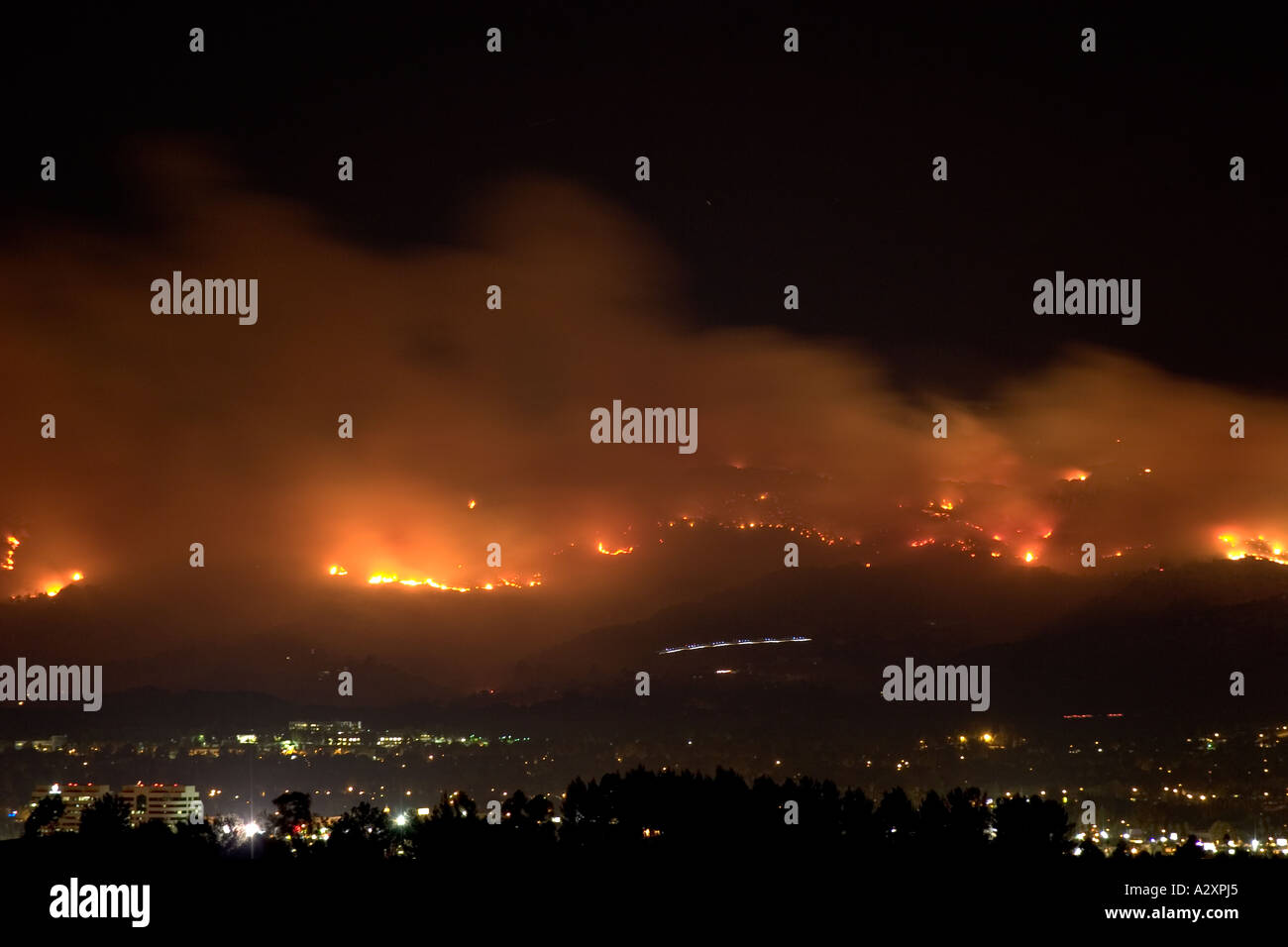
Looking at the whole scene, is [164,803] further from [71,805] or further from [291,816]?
[291,816]

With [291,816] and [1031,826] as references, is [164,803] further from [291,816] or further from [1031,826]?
[1031,826]

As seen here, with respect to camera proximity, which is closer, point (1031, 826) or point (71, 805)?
point (1031, 826)

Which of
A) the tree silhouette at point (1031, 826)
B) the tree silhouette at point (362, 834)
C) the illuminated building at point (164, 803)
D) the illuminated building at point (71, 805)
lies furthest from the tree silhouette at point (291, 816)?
the tree silhouette at point (1031, 826)

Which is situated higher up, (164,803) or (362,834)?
(362,834)

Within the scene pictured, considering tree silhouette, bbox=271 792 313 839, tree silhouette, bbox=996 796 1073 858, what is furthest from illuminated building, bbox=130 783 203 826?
tree silhouette, bbox=996 796 1073 858

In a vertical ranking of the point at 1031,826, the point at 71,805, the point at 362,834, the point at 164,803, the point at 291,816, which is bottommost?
the point at 164,803

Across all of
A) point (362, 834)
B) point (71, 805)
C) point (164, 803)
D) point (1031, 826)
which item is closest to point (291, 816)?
point (362, 834)

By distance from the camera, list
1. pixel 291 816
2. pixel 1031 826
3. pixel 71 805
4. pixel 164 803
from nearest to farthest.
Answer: pixel 1031 826 < pixel 291 816 < pixel 71 805 < pixel 164 803

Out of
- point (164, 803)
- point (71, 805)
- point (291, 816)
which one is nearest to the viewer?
point (291, 816)

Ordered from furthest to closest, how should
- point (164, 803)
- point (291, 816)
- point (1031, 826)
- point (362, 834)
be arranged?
point (164, 803), point (291, 816), point (362, 834), point (1031, 826)

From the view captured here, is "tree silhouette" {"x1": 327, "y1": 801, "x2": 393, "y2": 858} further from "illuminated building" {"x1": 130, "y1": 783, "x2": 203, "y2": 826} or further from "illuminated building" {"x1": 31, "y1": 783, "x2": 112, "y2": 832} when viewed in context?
"illuminated building" {"x1": 130, "y1": 783, "x2": 203, "y2": 826}
